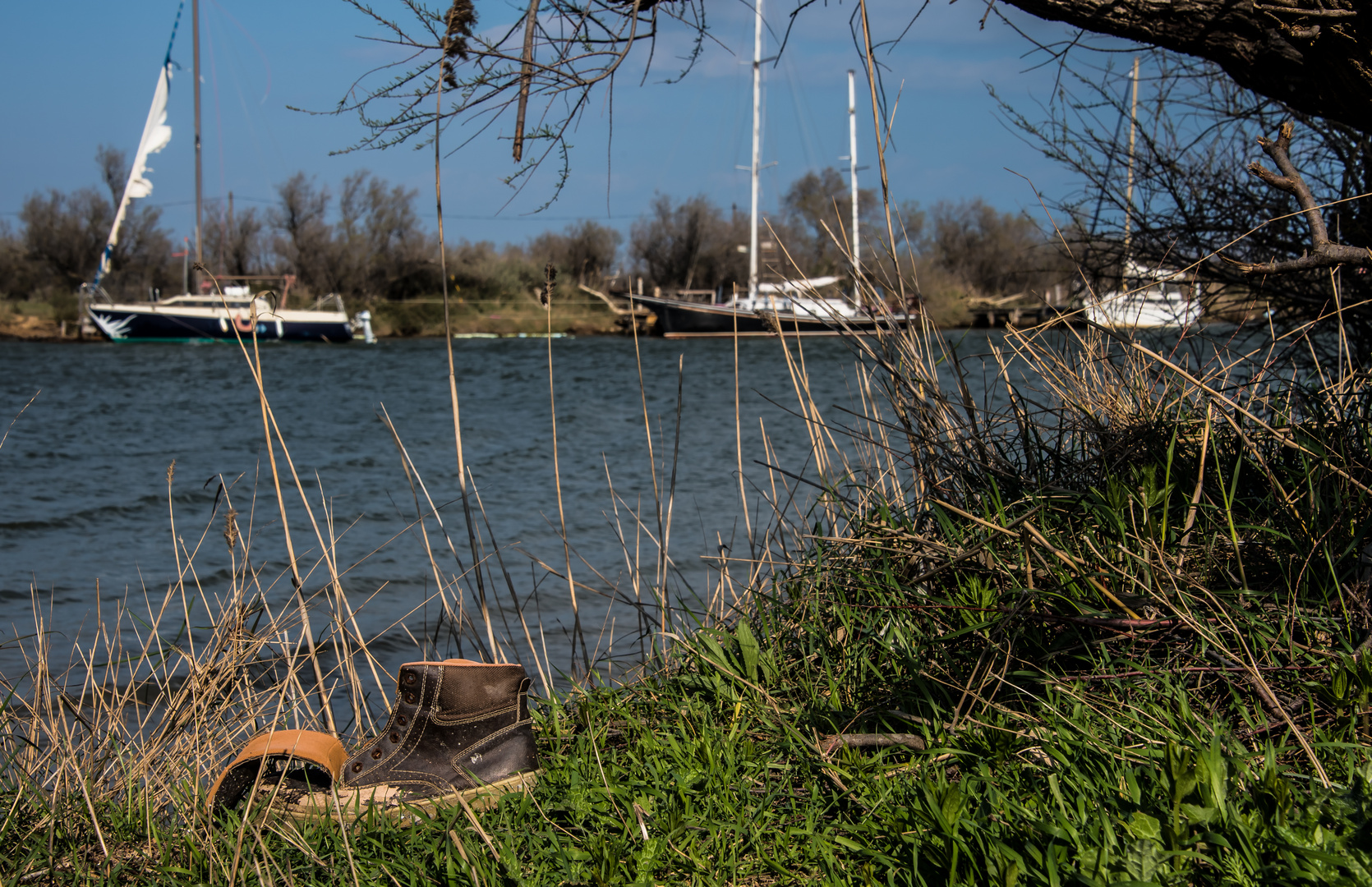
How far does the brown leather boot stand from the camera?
1.91 meters

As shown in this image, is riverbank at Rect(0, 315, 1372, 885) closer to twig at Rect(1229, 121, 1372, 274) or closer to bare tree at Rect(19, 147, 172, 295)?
twig at Rect(1229, 121, 1372, 274)

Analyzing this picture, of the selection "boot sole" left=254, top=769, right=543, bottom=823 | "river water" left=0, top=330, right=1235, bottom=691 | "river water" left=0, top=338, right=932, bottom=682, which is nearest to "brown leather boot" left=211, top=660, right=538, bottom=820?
"boot sole" left=254, top=769, right=543, bottom=823

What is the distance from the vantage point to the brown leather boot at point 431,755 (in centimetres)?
191

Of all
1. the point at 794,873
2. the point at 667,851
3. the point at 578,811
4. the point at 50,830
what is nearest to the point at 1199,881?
the point at 794,873

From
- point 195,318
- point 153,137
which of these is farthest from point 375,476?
point 195,318

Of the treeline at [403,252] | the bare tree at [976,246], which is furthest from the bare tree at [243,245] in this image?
the bare tree at [976,246]

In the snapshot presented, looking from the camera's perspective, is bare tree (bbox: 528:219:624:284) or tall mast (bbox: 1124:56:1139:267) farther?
bare tree (bbox: 528:219:624:284)

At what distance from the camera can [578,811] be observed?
5.80 feet

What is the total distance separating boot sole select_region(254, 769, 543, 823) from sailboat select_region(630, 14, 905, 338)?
121 cm

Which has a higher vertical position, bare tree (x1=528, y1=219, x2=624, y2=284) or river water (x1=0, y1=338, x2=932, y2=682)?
bare tree (x1=528, y1=219, x2=624, y2=284)

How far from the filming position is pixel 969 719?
181 centimetres

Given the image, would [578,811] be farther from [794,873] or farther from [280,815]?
[280,815]

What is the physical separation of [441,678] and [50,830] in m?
0.74

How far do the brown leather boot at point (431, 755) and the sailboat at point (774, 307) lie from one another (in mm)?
1090
